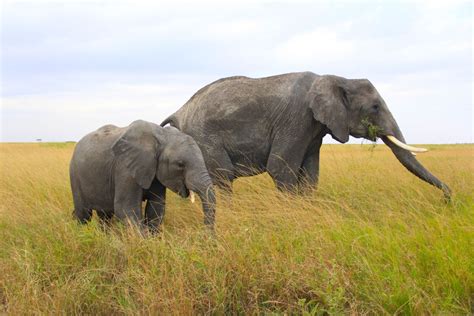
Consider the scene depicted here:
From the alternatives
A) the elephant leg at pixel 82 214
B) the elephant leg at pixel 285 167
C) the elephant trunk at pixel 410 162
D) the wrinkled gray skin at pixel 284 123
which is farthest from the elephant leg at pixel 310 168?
the elephant leg at pixel 82 214

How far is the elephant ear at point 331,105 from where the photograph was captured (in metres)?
7.15

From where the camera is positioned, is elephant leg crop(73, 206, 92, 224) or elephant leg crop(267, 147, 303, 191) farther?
elephant leg crop(267, 147, 303, 191)

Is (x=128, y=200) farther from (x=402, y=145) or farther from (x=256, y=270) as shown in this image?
(x=402, y=145)

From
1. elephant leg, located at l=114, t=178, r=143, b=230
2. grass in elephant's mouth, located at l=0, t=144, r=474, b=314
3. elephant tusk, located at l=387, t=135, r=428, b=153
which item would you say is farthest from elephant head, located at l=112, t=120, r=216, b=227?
elephant tusk, located at l=387, t=135, r=428, b=153

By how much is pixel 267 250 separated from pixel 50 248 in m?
1.99

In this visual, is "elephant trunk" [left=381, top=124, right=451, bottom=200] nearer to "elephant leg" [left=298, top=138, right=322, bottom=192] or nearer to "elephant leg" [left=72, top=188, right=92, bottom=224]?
"elephant leg" [left=298, top=138, right=322, bottom=192]

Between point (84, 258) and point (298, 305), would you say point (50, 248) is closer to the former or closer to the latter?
point (84, 258)

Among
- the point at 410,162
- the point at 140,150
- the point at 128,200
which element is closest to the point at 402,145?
the point at 410,162

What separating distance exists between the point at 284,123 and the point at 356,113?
39.4 inches

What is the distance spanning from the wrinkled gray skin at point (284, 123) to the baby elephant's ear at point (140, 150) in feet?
5.72

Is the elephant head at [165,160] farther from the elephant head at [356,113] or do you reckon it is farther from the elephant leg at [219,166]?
the elephant head at [356,113]

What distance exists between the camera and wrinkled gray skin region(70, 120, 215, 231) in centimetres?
559

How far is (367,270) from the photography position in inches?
149

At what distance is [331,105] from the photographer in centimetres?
714
